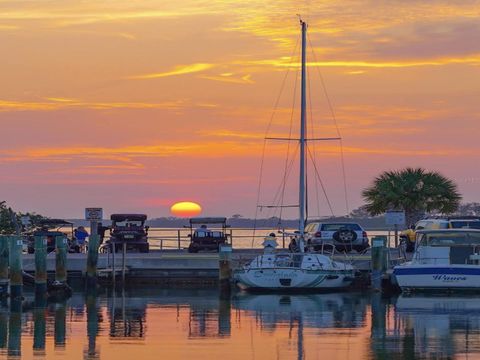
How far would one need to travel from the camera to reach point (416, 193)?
243ft

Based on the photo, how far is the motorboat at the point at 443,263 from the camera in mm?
54594

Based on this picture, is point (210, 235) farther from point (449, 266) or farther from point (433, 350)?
point (433, 350)

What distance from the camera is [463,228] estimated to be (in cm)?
5888

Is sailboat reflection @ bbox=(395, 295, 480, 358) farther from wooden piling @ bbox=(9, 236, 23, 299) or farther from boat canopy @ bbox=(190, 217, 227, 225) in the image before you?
boat canopy @ bbox=(190, 217, 227, 225)

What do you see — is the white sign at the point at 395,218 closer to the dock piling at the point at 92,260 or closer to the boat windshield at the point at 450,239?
the boat windshield at the point at 450,239

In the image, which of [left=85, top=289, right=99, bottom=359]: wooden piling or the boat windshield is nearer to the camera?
[left=85, top=289, right=99, bottom=359]: wooden piling

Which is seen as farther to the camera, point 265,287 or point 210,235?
point 210,235

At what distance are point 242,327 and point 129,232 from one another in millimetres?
28337

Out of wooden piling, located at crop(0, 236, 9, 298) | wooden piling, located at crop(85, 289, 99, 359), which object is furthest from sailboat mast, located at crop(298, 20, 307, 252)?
wooden piling, located at crop(0, 236, 9, 298)

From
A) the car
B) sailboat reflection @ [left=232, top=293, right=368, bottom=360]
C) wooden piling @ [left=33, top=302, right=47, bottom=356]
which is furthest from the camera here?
the car

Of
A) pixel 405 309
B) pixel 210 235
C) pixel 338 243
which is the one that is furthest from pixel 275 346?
pixel 210 235

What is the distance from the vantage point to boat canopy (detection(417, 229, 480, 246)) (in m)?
56.1

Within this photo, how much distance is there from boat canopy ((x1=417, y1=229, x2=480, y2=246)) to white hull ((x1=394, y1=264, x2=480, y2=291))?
158 centimetres

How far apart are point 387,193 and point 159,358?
4054 cm
